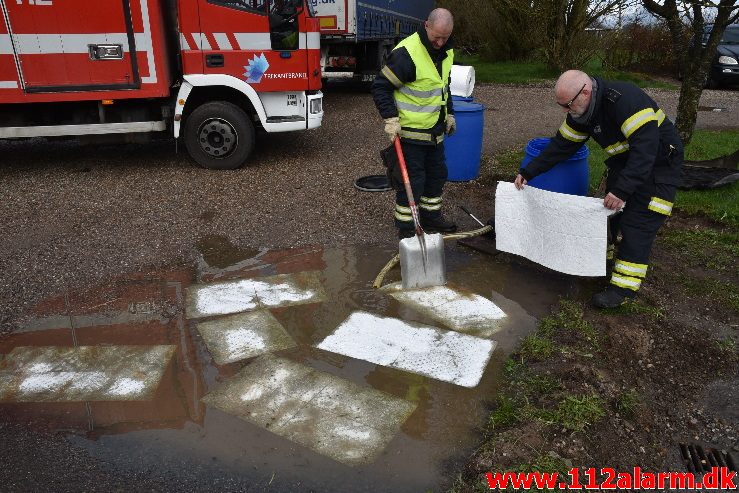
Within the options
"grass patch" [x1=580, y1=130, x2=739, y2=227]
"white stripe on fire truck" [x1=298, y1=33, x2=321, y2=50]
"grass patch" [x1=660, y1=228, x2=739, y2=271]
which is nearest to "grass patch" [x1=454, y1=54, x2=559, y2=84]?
"grass patch" [x1=580, y1=130, x2=739, y2=227]

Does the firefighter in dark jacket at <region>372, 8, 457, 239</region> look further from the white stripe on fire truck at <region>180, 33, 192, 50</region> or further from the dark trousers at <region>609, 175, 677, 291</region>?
the white stripe on fire truck at <region>180, 33, 192, 50</region>

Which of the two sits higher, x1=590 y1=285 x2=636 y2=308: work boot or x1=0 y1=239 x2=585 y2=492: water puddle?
x1=590 y1=285 x2=636 y2=308: work boot

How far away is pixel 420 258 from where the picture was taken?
4047 millimetres

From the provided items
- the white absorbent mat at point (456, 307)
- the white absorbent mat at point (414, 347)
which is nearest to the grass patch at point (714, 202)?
the white absorbent mat at point (456, 307)

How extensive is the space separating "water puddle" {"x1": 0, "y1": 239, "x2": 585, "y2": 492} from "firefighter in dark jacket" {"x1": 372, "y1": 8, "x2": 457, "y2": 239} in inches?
31.0

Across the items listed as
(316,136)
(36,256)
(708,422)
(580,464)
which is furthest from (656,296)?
(316,136)

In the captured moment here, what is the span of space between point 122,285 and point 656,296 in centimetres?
392

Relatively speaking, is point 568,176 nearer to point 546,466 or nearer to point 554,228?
point 554,228

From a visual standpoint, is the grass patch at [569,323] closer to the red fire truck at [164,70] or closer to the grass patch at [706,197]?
A: the grass patch at [706,197]

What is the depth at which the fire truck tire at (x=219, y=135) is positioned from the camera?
6910 millimetres

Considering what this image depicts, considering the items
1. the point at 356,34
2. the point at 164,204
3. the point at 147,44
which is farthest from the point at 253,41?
the point at 356,34

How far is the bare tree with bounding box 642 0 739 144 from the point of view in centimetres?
627

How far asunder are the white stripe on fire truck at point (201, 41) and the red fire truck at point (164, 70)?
0.01m

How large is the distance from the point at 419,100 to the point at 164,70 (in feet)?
12.1
